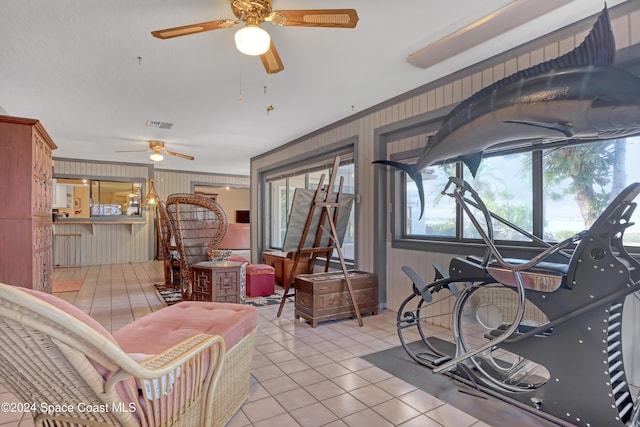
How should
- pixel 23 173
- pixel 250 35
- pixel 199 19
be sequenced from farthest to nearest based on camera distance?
pixel 23 173 < pixel 199 19 < pixel 250 35

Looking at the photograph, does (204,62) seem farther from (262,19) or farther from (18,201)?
(18,201)

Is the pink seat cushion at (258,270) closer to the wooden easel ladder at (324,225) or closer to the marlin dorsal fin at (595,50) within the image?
the wooden easel ladder at (324,225)

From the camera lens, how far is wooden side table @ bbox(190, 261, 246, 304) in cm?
353

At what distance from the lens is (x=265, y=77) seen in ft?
12.2

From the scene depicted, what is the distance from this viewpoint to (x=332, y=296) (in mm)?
3895

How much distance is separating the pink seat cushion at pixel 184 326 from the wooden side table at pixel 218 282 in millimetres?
1064

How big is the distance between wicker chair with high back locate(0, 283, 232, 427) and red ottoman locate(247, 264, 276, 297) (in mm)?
3663

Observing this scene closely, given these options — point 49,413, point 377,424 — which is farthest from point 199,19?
point 377,424

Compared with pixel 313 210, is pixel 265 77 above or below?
above

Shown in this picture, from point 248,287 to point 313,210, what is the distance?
211cm

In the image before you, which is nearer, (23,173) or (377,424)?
(377,424)

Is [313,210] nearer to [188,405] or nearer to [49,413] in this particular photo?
[188,405]

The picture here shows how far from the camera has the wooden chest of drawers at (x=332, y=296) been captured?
3.79m

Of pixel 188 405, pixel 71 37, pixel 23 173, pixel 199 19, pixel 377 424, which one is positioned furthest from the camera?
pixel 23 173
